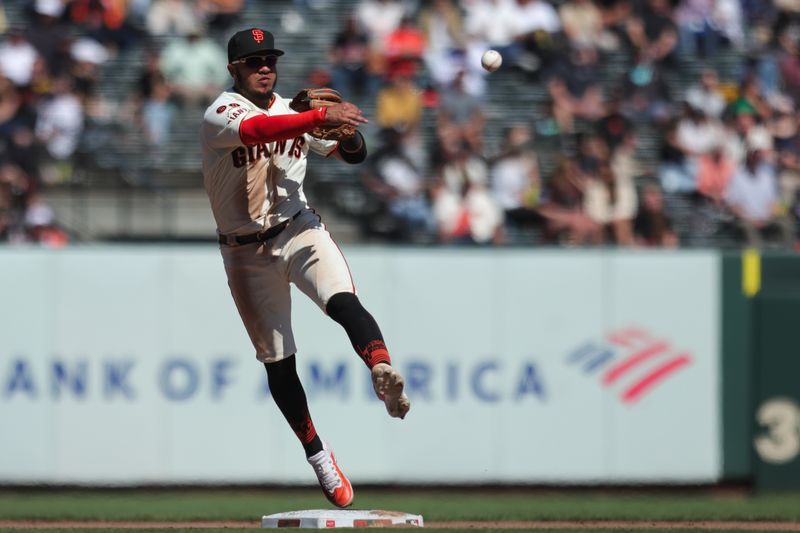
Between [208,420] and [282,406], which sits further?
[208,420]

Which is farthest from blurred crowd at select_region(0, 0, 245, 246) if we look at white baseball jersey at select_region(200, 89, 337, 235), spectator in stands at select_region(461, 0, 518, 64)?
white baseball jersey at select_region(200, 89, 337, 235)

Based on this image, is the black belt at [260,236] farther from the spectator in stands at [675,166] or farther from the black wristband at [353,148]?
the spectator in stands at [675,166]

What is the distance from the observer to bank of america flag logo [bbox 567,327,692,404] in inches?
443

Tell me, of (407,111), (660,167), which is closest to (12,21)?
(407,111)

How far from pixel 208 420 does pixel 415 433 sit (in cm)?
158

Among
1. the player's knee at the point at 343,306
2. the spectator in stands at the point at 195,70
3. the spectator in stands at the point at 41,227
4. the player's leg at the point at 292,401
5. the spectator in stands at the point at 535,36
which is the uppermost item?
the spectator in stands at the point at 535,36

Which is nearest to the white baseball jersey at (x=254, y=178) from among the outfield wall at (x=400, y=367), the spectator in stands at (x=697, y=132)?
the outfield wall at (x=400, y=367)

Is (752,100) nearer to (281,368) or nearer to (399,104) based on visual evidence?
(399,104)

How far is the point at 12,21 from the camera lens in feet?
51.2

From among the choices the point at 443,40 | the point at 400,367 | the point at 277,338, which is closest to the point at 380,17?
the point at 443,40

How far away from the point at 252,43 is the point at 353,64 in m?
7.72

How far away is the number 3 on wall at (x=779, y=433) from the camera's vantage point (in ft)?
36.2

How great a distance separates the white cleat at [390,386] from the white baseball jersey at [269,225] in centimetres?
73

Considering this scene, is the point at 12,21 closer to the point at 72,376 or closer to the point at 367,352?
the point at 72,376
